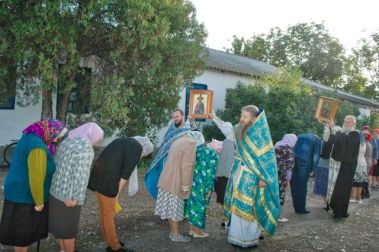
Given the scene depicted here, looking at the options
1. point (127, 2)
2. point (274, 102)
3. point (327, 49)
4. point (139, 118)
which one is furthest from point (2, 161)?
point (327, 49)

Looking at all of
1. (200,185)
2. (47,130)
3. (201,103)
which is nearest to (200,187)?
(200,185)

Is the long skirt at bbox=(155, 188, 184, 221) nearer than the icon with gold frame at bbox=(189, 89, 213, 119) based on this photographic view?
Yes

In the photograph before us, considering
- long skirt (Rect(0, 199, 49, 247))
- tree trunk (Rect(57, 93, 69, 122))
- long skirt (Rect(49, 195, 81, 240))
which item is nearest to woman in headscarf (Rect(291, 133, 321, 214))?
long skirt (Rect(49, 195, 81, 240))

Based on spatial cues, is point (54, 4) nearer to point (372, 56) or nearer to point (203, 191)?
point (203, 191)

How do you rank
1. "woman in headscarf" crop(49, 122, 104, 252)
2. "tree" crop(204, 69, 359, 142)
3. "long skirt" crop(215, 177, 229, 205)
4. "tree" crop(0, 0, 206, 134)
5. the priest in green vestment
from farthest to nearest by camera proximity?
"tree" crop(204, 69, 359, 142)
"tree" crop(0, 0, 206, 134)
"long skirt" crop(215, 177, 229, 205)
the priest in green vestment
"woman in headscarf" crop(49, 122, 104, 252)

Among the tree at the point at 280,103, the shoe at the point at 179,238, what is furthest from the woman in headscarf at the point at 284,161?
the tree at the point at 280,103

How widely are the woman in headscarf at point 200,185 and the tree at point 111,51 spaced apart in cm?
410

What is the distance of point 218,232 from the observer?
246 inches

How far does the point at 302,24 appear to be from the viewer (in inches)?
1746

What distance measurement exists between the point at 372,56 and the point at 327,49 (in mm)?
A: 4473

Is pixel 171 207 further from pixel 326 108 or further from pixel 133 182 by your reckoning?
pixel 326 108

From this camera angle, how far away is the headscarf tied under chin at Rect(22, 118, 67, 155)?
13.7ft

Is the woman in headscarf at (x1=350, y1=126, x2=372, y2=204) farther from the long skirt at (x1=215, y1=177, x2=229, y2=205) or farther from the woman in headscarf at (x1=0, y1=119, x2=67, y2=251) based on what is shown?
the woman in headscarf at (x1=0, y1=119, x2=67, y2=251)

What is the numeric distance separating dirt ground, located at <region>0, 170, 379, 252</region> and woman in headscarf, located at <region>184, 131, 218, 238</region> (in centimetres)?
37
